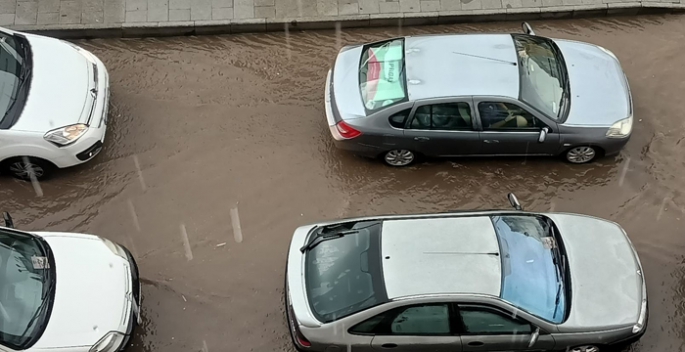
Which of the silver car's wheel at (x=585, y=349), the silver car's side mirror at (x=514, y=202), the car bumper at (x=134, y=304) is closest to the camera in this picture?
the silver car's wheel at (x=585, y=349)

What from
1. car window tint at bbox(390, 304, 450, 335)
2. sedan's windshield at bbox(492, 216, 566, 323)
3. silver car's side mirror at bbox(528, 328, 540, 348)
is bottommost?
silver car's side mirror at bbox(528, 328, 540, 348)

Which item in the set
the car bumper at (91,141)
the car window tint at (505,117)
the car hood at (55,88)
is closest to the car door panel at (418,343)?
the car window tint at (505,117)

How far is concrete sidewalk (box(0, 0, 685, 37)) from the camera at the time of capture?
36.7 feet

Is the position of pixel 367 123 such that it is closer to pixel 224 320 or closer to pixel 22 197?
pixel 224 320

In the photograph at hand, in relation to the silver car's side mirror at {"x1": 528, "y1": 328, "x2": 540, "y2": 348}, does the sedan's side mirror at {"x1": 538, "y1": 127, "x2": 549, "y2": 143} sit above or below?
above

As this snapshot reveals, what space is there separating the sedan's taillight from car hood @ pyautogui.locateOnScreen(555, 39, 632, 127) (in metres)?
2.81

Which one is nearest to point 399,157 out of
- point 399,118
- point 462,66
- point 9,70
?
point 399,118

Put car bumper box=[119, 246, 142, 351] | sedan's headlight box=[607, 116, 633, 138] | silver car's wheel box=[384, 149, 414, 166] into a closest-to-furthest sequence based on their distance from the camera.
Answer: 1. car bumper box=[119, 246, 142, 351]
2. sedan's headlight box=[607, 116, 633, 138]
3. silver car's wheel box=[384, 149, 414, 166]

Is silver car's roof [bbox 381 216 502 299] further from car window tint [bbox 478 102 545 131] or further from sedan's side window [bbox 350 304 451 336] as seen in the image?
car window tint [bbox 478 102 545 131]

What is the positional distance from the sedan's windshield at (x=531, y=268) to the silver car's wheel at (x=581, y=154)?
77.2 inches

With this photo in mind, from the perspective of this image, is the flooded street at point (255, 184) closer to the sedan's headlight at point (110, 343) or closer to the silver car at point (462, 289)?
the sedan's headlight at point (110, 343)

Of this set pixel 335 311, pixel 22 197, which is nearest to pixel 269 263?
pixel 335 311

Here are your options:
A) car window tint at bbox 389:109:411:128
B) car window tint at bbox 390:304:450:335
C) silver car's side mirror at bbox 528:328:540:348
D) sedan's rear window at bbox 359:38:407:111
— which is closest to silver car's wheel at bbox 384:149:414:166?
car window tint at bbox 389:109:411:128

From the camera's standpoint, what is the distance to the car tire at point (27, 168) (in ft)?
29.9
